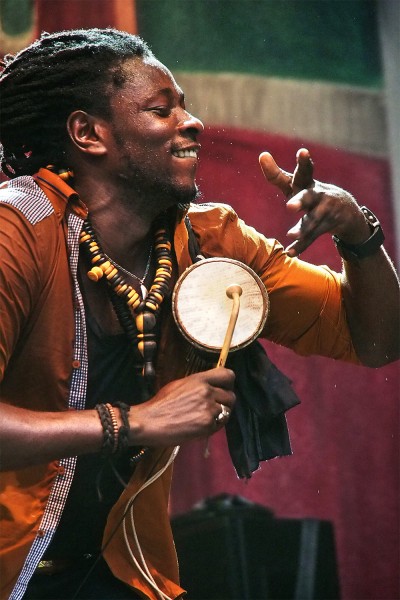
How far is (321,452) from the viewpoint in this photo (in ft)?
16.0

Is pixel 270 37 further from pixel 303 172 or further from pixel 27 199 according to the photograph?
pixel 27 199

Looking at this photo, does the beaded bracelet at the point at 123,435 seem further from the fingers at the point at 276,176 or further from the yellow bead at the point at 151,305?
the fingers at the point at 276,176

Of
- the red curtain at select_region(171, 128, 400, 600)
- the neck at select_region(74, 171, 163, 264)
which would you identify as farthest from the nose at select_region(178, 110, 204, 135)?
the red curtain at select_region(171, 128, 400, 600)

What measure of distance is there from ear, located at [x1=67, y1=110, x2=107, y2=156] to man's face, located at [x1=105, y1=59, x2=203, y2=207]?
0.13 feet

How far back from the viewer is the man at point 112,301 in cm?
251

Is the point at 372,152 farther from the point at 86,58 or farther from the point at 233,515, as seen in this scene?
the point at 86,58

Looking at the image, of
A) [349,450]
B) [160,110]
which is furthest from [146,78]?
[349,450]

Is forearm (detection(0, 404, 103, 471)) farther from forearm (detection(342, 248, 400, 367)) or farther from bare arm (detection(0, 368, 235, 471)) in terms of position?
forearm (detection(342, 248, 400, 367))

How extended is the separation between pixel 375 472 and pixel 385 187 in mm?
1312

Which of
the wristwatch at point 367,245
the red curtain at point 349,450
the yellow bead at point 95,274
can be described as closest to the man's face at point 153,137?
the yellow bead at point 95,274

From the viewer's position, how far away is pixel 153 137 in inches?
112

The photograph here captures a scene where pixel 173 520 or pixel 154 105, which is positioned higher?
pixel 154 105

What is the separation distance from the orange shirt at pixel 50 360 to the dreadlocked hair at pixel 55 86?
18 cm

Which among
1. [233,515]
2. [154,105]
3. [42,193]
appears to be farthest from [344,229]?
[233,515]
